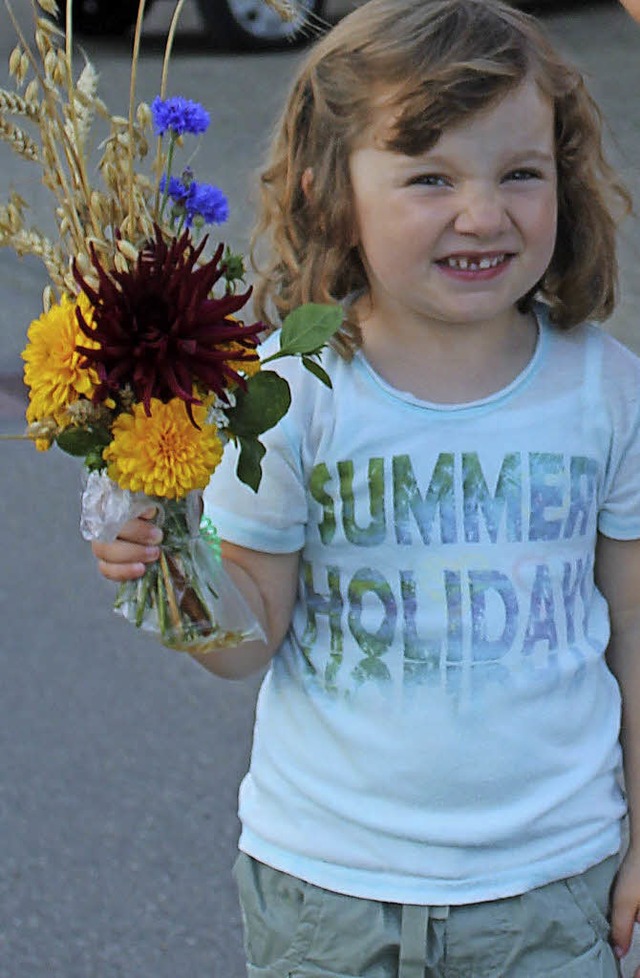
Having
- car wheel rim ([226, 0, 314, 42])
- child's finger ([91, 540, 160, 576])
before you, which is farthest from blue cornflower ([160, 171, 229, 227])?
car wheel rim ([226, 0, 314, 42])

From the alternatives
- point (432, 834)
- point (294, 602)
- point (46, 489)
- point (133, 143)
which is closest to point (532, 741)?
point (432, 834)

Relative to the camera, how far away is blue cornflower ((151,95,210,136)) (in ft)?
5.85

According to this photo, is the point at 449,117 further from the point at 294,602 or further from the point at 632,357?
the point at 294,602

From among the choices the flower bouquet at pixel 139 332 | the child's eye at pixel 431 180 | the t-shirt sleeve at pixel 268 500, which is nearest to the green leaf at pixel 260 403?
the flower bouquet at pixel 139 332

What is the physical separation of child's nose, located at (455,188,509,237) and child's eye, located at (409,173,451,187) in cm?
4

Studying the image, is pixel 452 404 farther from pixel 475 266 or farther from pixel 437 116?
pixel 437 116

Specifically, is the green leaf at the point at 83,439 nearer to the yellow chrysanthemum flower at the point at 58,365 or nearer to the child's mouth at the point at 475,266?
the yellow chrysanthemum flower at the point at 58,365

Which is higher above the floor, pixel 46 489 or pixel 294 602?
pixel 294 602

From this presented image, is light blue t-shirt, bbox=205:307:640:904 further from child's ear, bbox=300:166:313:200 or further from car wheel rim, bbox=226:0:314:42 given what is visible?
car wheel rim, bbox=226:0:314:42

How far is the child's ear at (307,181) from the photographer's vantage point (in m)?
2.16

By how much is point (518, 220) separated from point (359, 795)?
0.71m

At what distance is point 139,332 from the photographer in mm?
1663

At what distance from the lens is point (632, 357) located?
7.06 feet

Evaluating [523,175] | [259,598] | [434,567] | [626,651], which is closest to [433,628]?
[434,567]
